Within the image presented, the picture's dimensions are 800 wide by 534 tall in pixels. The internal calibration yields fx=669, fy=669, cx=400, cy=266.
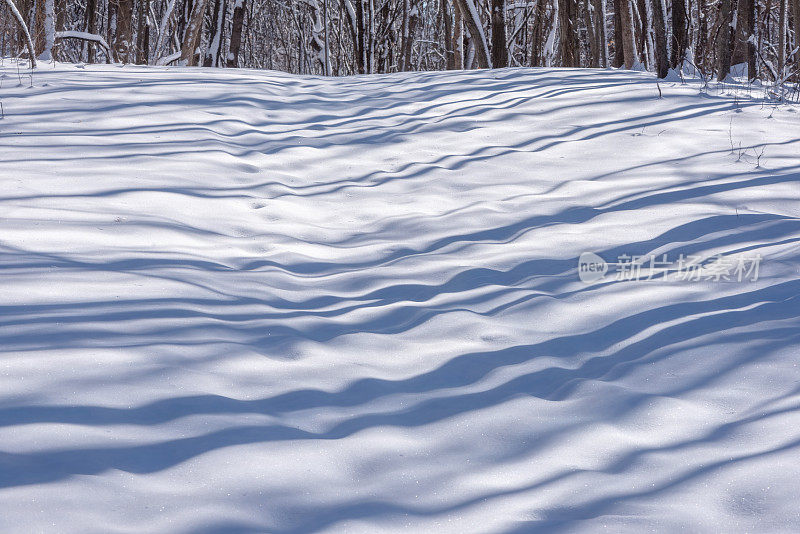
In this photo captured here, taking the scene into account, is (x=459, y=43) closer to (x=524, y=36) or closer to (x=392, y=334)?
(x=524, y=36)

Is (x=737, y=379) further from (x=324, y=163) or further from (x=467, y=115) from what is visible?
(x=467, y=115)

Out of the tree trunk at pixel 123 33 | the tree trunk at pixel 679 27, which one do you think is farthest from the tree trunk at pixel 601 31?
the tree trunk at pixel 123 33

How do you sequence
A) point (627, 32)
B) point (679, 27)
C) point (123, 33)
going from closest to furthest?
1. point (679, 27)
2. point (627, 32)
3. point (123, 33)

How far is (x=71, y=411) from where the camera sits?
166cm

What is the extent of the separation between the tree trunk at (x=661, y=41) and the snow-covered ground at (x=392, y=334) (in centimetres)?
227

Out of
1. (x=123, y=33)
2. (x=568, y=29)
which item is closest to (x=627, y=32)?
(x=568, y=29)

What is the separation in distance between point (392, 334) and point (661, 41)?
601 cm

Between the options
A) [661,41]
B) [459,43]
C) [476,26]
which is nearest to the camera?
[661,41]

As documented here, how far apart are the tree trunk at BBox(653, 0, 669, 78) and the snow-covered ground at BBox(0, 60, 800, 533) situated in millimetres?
2270

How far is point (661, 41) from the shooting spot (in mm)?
7035

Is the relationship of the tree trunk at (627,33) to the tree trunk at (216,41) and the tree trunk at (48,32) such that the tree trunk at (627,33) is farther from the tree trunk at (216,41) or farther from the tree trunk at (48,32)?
the tree trunk at (216,41)

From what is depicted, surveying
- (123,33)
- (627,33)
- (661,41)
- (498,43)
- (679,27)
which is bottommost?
(661,41)

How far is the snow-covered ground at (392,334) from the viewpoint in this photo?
1476 mm

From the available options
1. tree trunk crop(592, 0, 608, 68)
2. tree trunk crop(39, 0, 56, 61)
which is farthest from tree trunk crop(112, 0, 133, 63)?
tree trunk crop(592, 0, 608, 68)
